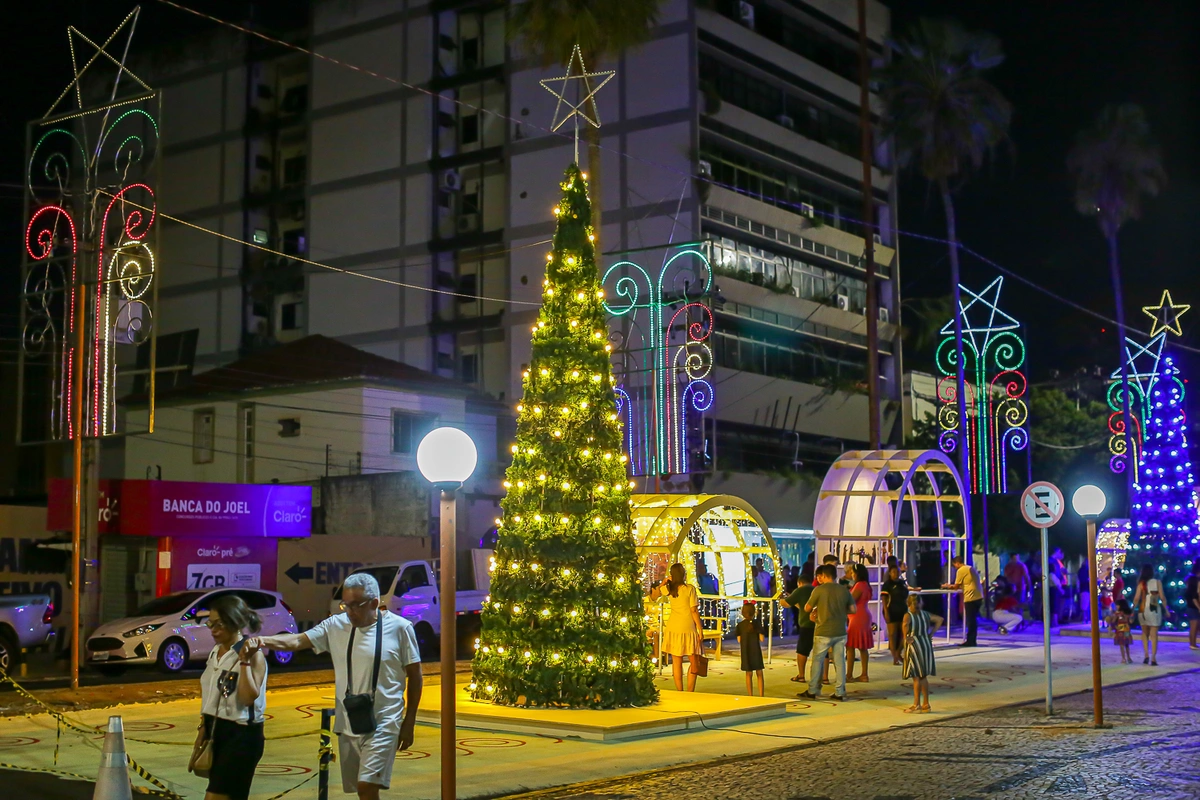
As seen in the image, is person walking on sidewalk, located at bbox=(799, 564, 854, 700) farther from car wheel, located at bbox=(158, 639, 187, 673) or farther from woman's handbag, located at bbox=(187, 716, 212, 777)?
car wheel, located at bbox=(158, 639, 187, 673)

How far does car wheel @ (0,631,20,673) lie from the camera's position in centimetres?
2039

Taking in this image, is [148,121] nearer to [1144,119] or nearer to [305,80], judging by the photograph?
[1144,119]

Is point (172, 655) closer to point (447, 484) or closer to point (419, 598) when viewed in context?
point (419, 598)

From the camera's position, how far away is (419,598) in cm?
2677

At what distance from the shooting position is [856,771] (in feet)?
35.5

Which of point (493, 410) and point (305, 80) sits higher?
point (305, 80)

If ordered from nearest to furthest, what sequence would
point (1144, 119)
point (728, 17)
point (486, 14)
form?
point (1144, 119)
point (728, 17)
point (486, 14)

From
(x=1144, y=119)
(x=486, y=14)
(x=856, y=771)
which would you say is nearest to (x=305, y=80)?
(x=486, y=14)

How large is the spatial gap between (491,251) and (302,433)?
43.4ft

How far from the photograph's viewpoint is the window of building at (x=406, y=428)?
135 ft

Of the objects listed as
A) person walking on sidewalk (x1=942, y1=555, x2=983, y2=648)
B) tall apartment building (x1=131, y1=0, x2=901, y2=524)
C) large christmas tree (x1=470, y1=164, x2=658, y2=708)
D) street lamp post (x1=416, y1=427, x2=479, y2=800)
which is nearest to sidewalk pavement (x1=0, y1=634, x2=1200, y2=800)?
large christmas tree (x1=470, y1=164, x2=658, y2=708)

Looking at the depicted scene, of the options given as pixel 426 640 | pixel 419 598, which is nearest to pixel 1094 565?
pixel 419 598

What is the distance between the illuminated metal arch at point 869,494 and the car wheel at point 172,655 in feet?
39.7

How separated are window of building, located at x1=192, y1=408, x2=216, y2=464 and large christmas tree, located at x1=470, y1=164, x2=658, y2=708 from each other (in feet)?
106
